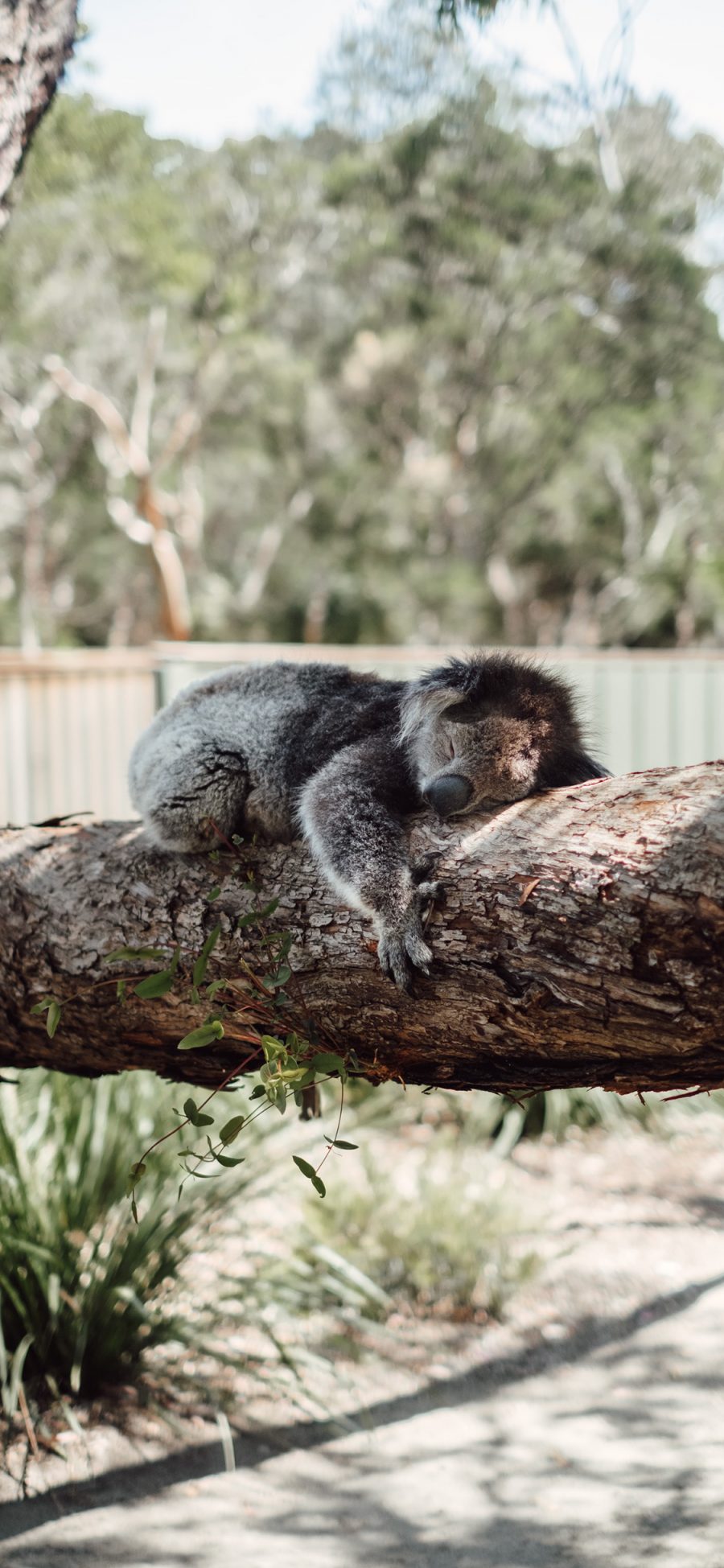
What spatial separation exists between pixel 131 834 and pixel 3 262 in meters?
18.7

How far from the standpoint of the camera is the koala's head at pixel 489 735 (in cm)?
218

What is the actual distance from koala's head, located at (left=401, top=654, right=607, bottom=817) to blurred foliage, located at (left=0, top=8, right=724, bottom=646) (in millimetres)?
11141

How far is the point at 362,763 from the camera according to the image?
240cm

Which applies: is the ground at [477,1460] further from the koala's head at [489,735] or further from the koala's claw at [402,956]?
the koala's head at [489,735]

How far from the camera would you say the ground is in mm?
2883

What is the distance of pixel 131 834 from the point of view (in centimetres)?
265

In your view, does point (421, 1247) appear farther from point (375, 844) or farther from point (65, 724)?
point (65, 724)

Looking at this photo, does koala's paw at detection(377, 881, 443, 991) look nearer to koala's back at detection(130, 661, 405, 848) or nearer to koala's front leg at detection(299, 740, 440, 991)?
koala's front leg at detection(299, 740, 440, 991)

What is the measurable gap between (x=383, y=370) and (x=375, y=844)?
26.4 meters

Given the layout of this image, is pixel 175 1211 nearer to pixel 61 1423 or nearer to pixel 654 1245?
pixel 61 1423

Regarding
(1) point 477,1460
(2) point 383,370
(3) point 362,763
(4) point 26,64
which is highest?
(2) point 383,370

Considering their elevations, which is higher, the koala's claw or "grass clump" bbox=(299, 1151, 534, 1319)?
the koala's claw

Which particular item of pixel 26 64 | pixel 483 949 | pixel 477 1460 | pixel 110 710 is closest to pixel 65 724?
pixel 110 710

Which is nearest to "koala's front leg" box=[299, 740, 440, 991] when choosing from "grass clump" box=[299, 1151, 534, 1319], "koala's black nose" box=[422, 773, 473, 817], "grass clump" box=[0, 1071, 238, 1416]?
"koala's black nose" box=[422, 773, 473, 817]
